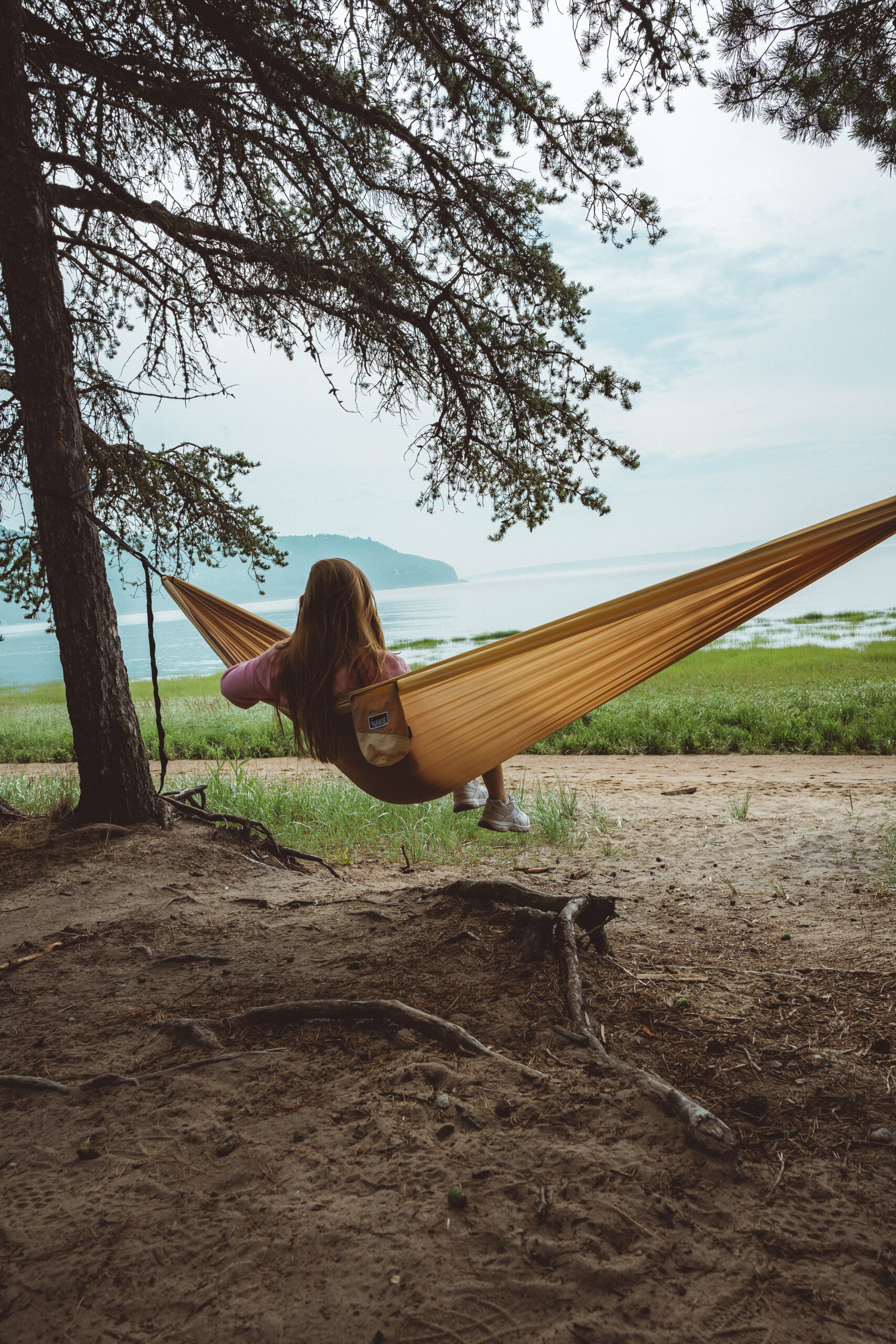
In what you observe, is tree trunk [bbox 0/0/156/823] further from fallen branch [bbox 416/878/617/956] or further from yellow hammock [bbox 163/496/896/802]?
fallen branch [bbox 416/878/617/956]

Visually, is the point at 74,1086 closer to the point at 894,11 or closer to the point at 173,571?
the point at 173,571

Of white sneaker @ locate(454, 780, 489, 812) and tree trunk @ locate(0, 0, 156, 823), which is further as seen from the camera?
tree trunk @ locate(0, 0, 156, 823)

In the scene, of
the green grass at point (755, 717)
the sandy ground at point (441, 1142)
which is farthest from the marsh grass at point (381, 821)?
the green grass at point (755, 717)

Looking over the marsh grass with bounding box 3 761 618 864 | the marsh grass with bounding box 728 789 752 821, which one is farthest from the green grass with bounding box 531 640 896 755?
the marsh grass with bounding box 728 789 752 821

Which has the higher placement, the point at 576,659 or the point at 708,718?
the point at 576,659

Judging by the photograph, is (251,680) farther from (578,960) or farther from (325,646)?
(578,960)

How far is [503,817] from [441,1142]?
57.9 inches

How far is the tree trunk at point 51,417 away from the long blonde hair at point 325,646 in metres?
1.53

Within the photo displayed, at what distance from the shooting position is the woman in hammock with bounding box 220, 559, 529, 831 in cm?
247

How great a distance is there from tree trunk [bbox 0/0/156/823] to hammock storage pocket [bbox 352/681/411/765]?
72.0 inches

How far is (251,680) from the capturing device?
262 centimetres

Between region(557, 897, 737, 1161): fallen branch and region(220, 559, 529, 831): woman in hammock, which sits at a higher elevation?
region(220, 559, 529, 831): woman in hammock

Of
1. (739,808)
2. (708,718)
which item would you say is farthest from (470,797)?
(708,718)

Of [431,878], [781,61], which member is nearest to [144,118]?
[781,61]
